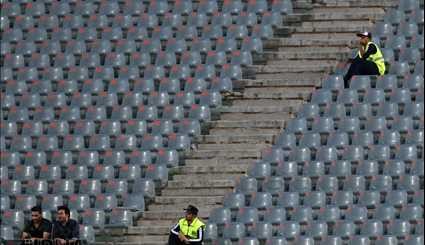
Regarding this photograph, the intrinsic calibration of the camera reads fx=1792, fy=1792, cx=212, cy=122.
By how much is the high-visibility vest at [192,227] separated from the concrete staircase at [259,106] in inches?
48.7

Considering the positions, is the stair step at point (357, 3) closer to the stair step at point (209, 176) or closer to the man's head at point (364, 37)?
the man's head at point (364, 37)

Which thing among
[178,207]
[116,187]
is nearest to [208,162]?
[178,207]

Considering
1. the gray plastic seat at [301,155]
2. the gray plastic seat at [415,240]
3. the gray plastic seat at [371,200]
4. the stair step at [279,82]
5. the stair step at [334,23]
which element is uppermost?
the stair step at [334,23]

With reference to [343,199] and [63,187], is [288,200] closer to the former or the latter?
[343,199]

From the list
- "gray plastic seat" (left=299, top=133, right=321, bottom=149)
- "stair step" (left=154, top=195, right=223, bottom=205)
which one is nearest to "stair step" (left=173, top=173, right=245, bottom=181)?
"stair step" (left=154, top=195, right=223, bottom=205)

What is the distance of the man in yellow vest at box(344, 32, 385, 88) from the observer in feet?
72.5

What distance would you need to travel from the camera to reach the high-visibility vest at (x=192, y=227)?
66.0 ft

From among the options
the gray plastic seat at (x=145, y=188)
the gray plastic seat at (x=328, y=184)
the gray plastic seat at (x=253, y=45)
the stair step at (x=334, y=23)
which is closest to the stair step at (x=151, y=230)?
the gray plastic seat at (x=145, y=188)

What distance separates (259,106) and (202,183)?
1.49m

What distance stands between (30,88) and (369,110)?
15.9 feet

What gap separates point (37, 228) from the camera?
20281 millimetres

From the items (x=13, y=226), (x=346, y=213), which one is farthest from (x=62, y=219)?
(x=346, y=213)

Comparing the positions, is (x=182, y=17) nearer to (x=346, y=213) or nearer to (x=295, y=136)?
(x=295, y=136)

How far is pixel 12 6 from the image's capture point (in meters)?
25.2
